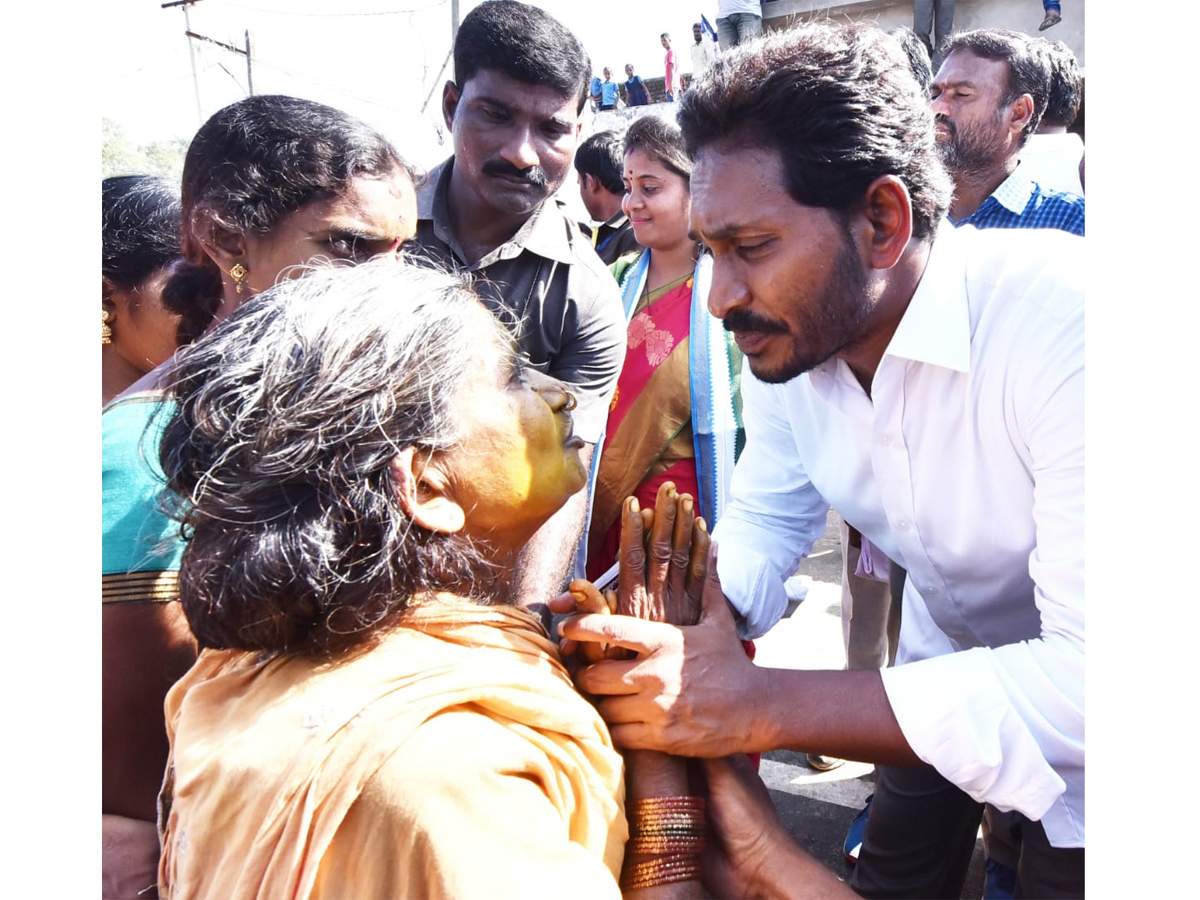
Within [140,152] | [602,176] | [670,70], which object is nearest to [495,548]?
[602,176]

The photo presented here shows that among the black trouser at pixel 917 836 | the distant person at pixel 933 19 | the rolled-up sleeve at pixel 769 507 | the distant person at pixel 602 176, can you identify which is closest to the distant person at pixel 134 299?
the rolled-up sleeve at pixel 769 507

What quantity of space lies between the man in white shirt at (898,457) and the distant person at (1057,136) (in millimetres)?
2187

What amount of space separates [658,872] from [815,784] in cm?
241

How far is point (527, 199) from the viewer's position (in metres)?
3.08

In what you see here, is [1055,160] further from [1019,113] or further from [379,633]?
[379,633]

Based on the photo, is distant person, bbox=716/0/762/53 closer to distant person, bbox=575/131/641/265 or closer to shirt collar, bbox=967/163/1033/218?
distant person, bbox=575/131/641/265

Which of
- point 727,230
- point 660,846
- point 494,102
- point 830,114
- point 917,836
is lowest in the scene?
point 917,836

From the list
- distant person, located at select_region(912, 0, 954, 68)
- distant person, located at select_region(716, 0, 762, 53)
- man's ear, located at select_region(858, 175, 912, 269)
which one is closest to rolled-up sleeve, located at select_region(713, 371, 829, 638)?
man's ear, located at select_region(858, 175, 912, 269)

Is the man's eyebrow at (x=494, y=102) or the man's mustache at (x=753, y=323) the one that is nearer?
the man's mustache at (x=753, y=323)

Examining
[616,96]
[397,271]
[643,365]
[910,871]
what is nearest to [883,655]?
[910,871]

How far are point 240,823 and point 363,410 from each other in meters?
0.59

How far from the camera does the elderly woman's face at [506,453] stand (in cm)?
146

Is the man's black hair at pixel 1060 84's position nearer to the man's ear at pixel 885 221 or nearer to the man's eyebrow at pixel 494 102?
the man's eyebrow at pixel 494 102

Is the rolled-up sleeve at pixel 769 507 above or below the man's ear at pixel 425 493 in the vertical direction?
below
